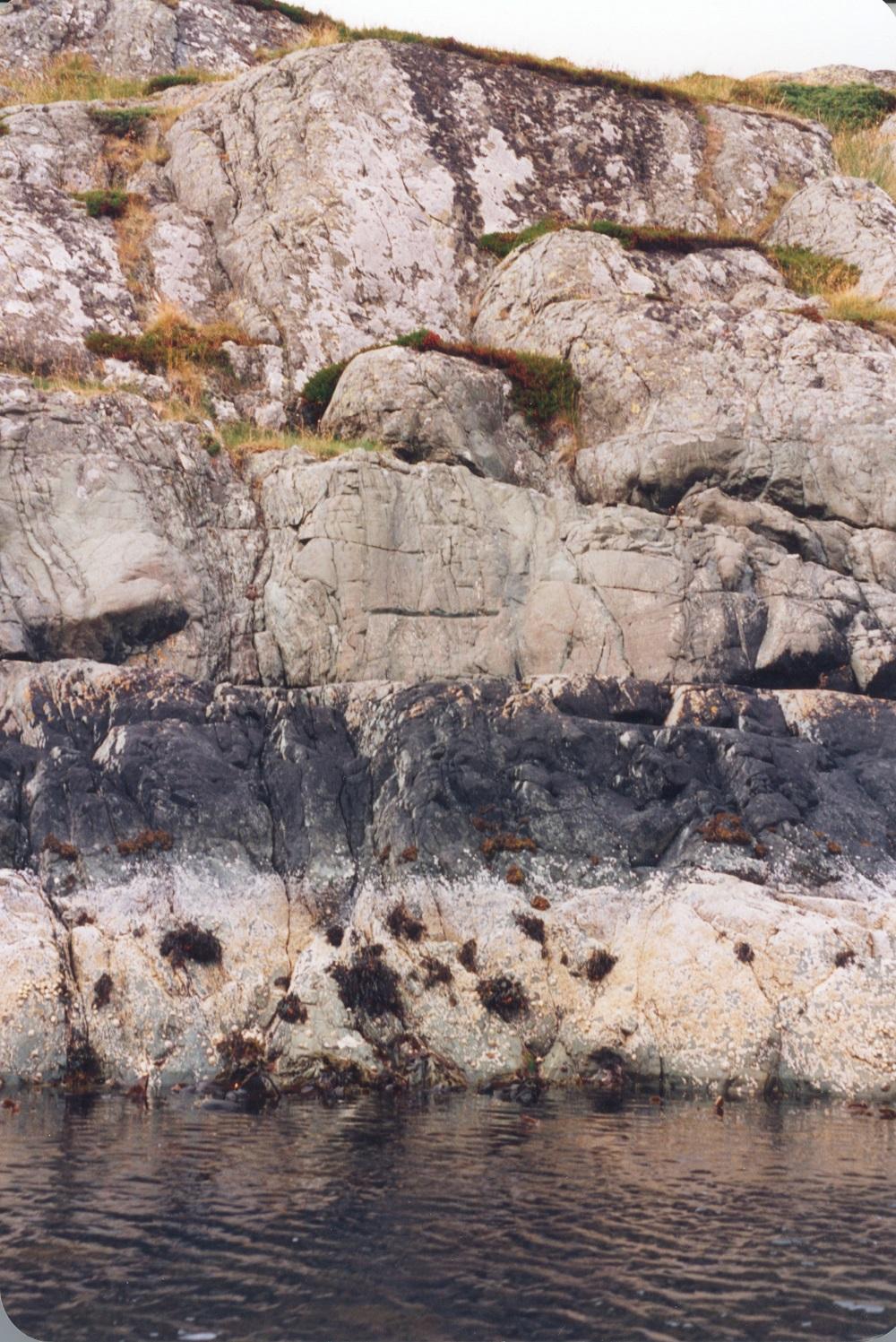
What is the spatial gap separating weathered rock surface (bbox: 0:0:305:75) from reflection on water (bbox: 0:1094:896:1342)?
66671mm

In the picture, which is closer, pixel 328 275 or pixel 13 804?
pixel 13 804

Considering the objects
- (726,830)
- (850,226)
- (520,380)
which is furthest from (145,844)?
(850,226)

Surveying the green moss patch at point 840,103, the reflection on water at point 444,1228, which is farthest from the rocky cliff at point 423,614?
the green moss patch at point 840,103

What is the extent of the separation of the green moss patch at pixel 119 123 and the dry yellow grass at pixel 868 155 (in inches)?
1377

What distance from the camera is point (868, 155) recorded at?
62938 millimetres

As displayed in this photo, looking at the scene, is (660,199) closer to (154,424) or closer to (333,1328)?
(154,424)

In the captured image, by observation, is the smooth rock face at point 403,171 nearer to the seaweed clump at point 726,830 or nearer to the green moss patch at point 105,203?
the green moss patch at point 105,203

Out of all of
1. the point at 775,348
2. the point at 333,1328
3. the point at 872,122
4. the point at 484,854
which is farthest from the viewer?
the point at 872,122

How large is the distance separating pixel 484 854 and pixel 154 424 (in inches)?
707

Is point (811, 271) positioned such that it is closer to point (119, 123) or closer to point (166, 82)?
point (119, 123)

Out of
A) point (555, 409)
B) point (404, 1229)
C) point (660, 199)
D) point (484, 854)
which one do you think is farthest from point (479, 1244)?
point (660, 199)

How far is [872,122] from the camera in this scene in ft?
215

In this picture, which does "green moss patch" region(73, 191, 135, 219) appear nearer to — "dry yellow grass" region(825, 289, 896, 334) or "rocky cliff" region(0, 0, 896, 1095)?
"rocky cliff" region(0, 0, 896, 1095)

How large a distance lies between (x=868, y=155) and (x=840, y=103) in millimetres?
6091
